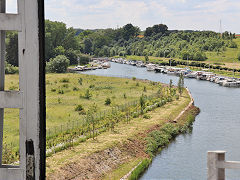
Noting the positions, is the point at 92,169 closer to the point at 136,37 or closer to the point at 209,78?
the point at 209,78

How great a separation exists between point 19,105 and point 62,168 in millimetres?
14524

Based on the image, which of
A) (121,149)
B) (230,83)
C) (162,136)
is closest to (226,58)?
(230,83)

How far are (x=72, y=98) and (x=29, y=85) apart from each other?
34.7m

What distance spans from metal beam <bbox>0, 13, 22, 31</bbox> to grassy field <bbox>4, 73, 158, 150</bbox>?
53.6ft

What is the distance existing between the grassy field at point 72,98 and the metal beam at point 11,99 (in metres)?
16.3

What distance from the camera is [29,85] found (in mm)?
2605

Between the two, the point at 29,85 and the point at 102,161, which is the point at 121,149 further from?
the point at 29,85

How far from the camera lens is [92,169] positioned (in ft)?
58.9

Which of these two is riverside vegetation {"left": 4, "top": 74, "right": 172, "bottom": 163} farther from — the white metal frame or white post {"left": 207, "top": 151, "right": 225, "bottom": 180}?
white post {"left": 207, "top": 151, "right": 225, "bottom": 180}

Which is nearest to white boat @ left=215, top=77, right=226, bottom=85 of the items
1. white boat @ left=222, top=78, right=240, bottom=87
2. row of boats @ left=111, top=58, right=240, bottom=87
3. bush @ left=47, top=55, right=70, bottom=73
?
row of boats @ left=111, top=58, right=240, bottom=87

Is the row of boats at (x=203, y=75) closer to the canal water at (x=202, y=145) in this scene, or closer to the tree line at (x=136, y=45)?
the tree line at (x=136, y=45)

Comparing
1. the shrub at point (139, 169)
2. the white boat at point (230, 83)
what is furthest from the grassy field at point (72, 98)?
the white boat at point (230, 83)

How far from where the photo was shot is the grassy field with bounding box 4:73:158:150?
25.3 meters

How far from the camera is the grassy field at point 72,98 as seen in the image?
25322mm
